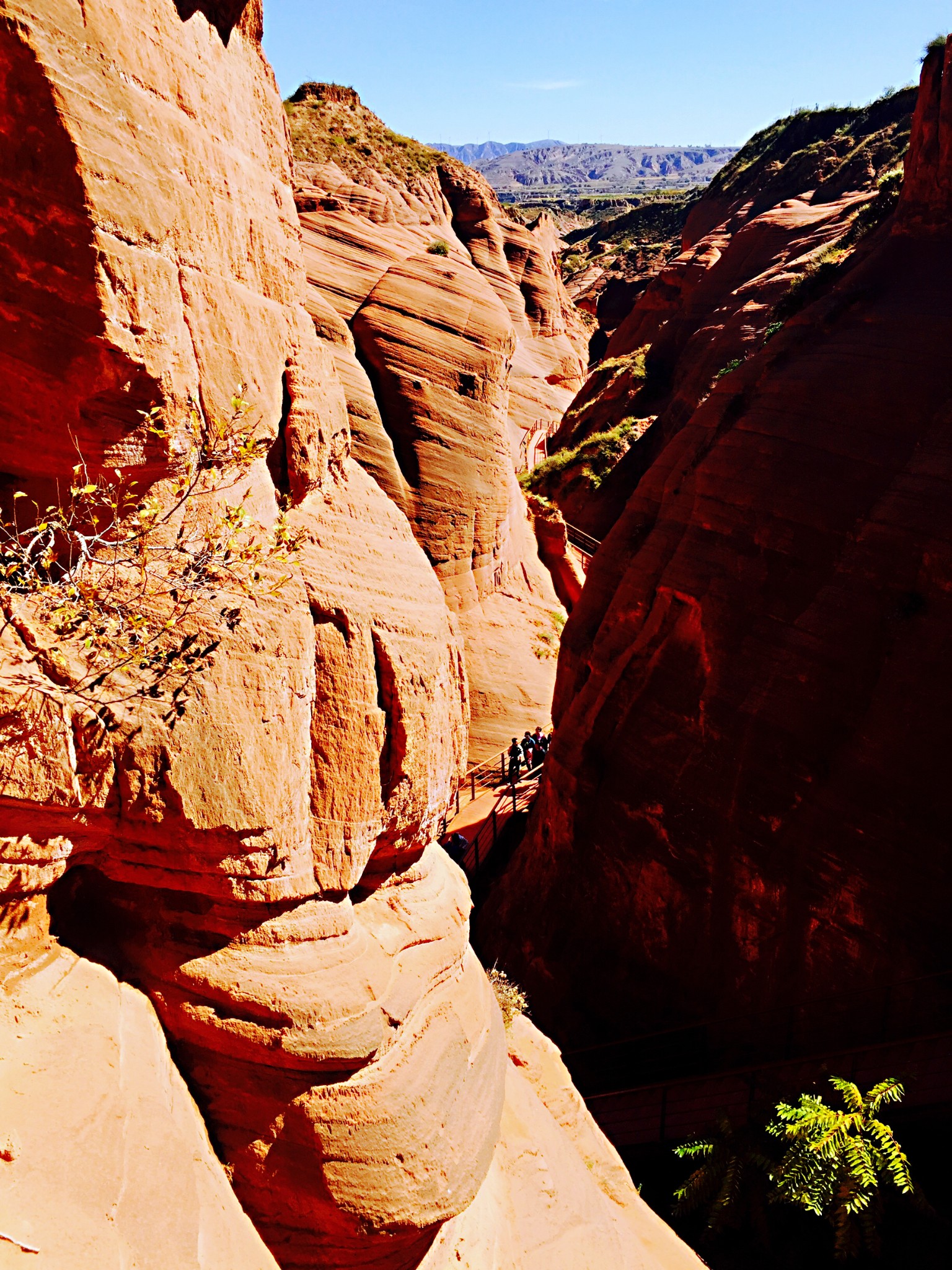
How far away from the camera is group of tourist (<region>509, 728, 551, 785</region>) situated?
20406mm

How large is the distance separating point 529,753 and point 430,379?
9.61m

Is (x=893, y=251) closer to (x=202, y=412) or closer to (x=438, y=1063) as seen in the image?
(x=202, y=412)

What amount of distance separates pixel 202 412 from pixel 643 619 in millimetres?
8955

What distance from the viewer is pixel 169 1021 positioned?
16.7 ft

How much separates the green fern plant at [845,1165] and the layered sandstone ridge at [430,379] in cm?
1388

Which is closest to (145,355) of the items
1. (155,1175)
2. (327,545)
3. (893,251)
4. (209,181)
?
(209,181)

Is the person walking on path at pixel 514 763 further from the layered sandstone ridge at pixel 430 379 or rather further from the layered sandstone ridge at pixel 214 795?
the layered sandstone ridge at pixel 214 795

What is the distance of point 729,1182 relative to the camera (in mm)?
8586

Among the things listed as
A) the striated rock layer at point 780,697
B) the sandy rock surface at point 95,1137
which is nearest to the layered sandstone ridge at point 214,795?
the sandy rock surface at point 95,1137

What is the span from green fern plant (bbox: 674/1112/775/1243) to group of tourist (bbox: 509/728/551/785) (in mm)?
11320

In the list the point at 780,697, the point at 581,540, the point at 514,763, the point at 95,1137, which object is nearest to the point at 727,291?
the point at 581,540

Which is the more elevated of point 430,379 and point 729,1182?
point 430,379

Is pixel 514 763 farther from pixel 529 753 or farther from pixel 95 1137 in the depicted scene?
pixel 95 1137

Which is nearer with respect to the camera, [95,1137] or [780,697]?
[95,1137]
